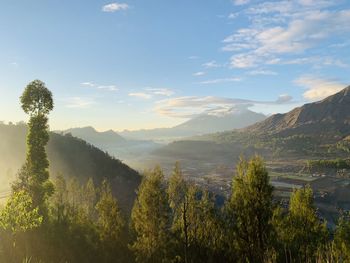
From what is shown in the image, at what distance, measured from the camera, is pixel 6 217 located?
38.4m

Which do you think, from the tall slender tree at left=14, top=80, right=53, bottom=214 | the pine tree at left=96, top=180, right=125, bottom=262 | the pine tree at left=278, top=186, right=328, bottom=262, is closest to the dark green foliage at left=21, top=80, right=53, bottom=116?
the tall slender tree at left=14, top=80, right=53, bottom=214

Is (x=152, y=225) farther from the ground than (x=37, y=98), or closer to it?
closer to it

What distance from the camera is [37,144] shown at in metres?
73.2

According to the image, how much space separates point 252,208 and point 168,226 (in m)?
27.6

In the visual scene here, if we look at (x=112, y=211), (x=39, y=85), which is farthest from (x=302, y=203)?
(x=39, y=85)

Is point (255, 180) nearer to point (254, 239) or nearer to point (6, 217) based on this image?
point (254, 239)

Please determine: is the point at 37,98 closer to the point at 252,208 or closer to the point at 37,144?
the point at 37,144

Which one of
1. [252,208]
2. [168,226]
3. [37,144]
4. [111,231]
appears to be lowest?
[111,231]

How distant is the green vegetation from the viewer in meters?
54.9

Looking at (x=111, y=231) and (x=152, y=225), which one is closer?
(x=152, y=225)

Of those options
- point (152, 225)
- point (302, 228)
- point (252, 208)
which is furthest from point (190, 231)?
point (252, 208)

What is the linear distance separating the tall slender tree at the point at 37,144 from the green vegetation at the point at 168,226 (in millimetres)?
180

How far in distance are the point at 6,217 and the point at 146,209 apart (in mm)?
28480

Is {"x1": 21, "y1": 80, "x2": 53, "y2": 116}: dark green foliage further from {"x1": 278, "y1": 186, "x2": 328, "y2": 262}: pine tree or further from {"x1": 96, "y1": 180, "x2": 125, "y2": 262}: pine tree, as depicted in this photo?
{"x1": 278, "y1": 186, "x2": 328, "y2": 262}: pine tree
